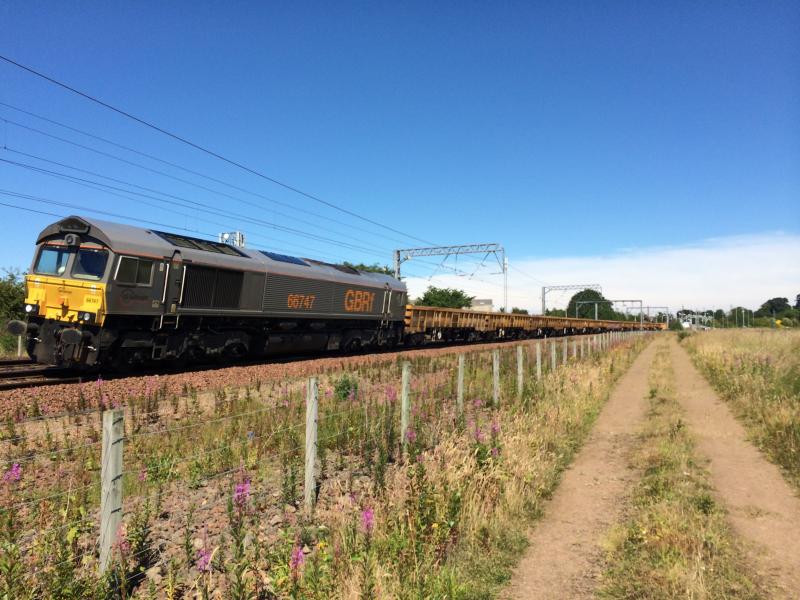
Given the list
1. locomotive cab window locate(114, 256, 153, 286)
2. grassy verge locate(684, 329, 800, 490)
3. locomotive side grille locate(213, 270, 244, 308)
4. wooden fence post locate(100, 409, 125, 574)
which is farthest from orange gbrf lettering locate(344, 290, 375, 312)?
wooden fence post locate(100, 409, 125, 574)

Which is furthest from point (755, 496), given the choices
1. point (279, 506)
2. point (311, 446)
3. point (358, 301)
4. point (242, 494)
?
point (358, 301)

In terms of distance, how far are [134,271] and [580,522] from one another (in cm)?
1187

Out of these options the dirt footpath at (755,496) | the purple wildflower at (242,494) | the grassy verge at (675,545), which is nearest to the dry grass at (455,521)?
the purple wildflower at (242,494)

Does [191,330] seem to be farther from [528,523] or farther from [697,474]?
[697,474]

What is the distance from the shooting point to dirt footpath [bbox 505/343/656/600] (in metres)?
4.46

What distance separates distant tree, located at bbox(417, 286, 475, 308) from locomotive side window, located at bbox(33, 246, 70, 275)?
5891cm

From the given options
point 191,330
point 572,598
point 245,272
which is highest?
point 245,272

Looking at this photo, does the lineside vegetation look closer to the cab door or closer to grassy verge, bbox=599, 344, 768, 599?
grassy verge, bbox=599, 344, 768, 599

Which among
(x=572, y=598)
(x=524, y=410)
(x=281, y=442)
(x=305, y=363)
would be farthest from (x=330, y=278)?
(x=572, y=598)

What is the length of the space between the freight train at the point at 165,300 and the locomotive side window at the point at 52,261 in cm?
3

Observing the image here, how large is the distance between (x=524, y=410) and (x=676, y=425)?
330cm

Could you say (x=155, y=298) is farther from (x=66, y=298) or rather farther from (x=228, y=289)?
(x=228, y=289)

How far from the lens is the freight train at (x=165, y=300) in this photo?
40.1 ft

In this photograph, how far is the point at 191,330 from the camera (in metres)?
14.8
